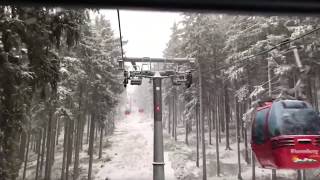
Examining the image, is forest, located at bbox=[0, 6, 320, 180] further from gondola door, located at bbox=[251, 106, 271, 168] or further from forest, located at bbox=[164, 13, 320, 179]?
gondola door, located at bbox=[251, 106, 271, 168]

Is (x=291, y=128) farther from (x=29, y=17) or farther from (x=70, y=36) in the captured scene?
(x=29, y=17)

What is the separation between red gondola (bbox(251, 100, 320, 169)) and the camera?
10.8 m

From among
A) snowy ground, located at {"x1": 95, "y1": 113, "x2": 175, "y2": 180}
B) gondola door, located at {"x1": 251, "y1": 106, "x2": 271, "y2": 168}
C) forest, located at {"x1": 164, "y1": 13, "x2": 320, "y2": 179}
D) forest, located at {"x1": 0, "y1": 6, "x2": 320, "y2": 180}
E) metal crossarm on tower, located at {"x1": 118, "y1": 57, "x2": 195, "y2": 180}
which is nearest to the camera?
forest, located at {"x1": 0, "y1": 6, "x2": 320, "y2": 180}

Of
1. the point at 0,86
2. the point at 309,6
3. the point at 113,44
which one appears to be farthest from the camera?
the point at 113,44

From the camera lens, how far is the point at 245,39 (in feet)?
97.2

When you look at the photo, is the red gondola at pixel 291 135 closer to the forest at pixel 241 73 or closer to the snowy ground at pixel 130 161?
the forest at pixel 241 73

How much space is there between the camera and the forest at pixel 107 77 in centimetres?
1072

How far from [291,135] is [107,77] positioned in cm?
2852

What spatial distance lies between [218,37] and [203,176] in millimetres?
14019

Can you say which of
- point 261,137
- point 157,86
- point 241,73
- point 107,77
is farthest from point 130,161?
point 261,137

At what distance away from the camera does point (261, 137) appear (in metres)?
12.1

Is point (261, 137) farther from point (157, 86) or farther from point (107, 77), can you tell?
point (107, 77)

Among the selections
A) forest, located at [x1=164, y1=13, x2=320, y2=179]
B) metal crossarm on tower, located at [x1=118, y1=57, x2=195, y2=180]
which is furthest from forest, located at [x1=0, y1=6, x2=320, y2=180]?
metal crossarm on tower, located at [x1=118, y1=57, x2=195, y2=180]

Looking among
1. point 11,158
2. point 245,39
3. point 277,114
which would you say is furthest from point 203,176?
point 11,158
